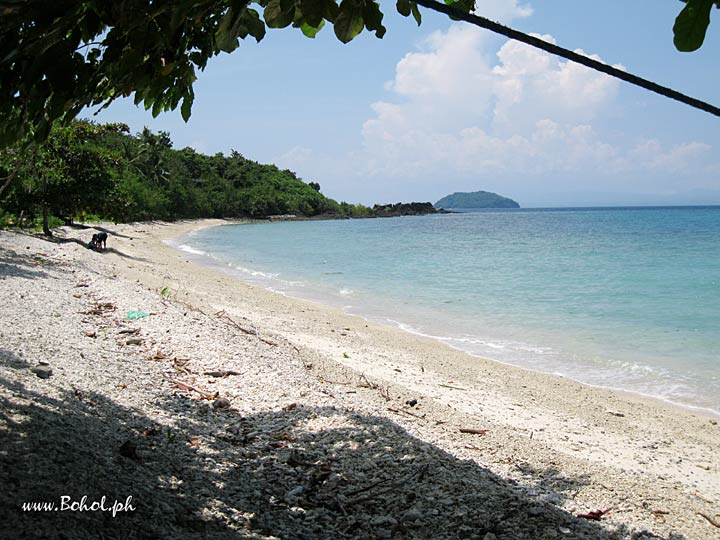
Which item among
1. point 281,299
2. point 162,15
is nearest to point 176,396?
point 162,15

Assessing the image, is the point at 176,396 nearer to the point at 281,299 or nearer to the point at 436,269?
the point at 281,299

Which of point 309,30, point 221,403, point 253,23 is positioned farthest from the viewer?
point 221,403

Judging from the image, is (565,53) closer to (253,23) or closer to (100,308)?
(253,23)

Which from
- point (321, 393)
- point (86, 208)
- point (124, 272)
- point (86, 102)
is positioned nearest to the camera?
point (86, 102)

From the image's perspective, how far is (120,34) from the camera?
2.09 meters

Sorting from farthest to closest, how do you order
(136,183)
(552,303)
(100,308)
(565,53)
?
1. (136,183)
2. (552,303)
3. (100,308)
4. (565,53)

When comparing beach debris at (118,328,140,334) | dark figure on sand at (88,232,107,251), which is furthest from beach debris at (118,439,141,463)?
dark figure on sand at (88,232,107,251)

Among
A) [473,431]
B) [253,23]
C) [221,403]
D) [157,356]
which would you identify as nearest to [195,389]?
[221,403]

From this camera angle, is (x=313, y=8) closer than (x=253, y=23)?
Yes

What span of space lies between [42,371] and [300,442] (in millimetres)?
1994

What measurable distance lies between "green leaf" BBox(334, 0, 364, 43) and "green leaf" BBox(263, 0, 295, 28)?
0.18 meters

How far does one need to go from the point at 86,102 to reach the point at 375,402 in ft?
11.5

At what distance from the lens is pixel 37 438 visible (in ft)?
9.26

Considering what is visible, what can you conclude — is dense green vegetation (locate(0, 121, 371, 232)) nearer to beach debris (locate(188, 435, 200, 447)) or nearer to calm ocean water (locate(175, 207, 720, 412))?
beach debris (locate(188, 435, 200, 447))
